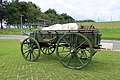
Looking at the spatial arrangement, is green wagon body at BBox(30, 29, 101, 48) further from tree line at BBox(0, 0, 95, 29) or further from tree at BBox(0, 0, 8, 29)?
tree at BBox(0, 0, 8, 29)

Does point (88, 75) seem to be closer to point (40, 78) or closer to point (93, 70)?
point (93, 70)

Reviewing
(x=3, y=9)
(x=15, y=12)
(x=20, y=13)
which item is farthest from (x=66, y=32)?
(x=20, y=13)

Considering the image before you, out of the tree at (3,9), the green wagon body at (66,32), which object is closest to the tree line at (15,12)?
the tree at (3,9)

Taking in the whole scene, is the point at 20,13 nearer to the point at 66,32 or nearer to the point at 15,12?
the point at 15,12

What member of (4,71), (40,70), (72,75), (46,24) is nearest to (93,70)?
(72,75)

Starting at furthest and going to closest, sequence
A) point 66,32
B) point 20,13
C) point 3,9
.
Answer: point 20,13
point 3,9
point 66,32

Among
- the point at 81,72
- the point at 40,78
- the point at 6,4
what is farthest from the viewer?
the point at 6,4

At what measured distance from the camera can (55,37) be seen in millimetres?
7617

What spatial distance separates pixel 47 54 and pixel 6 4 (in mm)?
49398

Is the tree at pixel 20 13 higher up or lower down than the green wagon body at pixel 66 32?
higher up

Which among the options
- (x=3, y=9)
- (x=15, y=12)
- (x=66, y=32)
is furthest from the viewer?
(x=15, y=12)

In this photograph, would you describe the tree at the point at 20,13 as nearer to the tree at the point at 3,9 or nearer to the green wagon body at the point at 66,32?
the tree at the point at 3,9

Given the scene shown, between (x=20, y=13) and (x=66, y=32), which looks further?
(x=20, y=13)

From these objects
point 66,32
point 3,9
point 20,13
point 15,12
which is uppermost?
point 3,9
